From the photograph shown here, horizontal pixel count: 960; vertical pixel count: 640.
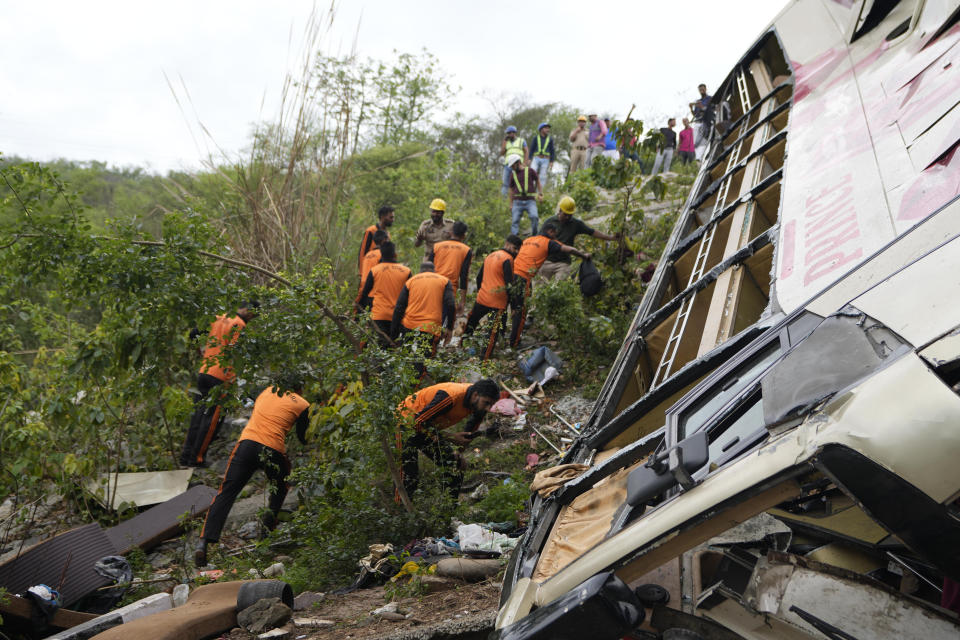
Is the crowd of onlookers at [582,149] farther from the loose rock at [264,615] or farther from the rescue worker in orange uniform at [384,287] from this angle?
the loose rock at [264,615]

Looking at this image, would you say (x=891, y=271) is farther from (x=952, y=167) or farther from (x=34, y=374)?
(x=34, y=374)

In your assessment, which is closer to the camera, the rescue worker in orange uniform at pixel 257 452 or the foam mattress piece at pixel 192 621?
the foam mattress piece at pixel 192 621

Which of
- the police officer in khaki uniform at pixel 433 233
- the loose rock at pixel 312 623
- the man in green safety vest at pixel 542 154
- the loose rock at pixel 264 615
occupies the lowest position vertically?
the loose rock at pixel 312 623

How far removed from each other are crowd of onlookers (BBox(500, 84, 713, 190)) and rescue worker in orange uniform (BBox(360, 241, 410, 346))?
3050 millimetres

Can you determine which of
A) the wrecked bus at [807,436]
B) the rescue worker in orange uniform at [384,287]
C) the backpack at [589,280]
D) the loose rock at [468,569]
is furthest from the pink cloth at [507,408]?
the wrecked bus at [807,436]

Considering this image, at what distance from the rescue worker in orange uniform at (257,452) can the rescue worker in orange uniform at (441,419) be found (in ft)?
3.21

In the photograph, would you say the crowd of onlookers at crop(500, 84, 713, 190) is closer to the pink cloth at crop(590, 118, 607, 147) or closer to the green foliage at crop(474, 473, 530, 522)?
the pink cloth at crop(590, 118, 607, 147)

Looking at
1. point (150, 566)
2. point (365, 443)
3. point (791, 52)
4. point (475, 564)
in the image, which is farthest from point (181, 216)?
point (791, 52)

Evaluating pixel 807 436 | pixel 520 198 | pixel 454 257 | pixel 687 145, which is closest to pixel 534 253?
pixel 454 257

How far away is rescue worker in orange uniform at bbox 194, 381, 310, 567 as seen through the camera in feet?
16.4

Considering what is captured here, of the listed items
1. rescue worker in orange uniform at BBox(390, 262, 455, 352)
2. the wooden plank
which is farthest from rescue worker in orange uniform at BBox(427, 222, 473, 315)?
the wooden plank

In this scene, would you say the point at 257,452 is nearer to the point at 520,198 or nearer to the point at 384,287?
the point at 384,287

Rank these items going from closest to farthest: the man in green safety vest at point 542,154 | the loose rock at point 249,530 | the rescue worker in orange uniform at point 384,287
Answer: the loose rock at point 249,530 < the rescue worker in orange uniform at point 384,287 < the man in green safety vest at point 542,154

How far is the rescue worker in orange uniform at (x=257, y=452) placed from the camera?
5000 millimetres
